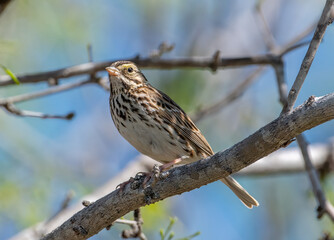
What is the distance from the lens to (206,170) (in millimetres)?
3363

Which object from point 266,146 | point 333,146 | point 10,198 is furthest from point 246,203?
point 10,198

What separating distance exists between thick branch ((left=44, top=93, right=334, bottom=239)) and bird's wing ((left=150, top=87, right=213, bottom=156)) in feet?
4.97

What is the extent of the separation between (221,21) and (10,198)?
513 centimetres

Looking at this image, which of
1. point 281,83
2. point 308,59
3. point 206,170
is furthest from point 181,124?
point 308,59

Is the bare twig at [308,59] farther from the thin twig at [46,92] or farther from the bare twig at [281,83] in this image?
the thin twig at [46,92]

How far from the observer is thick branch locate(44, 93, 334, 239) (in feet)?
9.66

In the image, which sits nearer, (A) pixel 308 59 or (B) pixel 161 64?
(A) pixel 308 59

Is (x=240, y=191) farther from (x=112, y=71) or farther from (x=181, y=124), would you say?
(x=112, y=71)

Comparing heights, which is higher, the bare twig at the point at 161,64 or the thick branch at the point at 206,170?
the bare twig at the point at 161,64

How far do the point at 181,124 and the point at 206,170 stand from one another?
6.29ft

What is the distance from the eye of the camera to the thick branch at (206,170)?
9.66 ft

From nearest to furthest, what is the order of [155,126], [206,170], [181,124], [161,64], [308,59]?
1. [308,59]
2. [206,170]
3. [155,126]
4. [181,124]
5. [161,64]

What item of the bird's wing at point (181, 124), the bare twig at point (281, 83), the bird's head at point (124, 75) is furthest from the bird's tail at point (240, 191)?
the bird's head at point (124, 75)

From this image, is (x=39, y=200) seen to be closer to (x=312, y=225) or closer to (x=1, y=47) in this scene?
(x=1, y=47)
